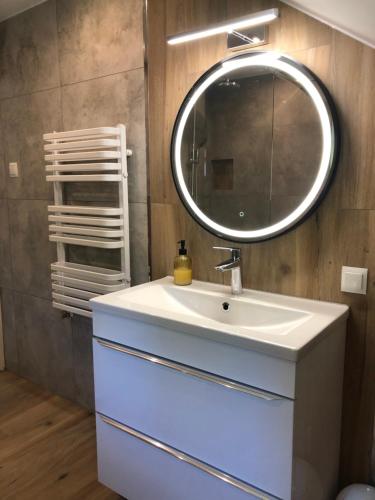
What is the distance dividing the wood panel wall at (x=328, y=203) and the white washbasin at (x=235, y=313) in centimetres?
9

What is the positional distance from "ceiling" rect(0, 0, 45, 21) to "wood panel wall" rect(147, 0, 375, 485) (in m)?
0.84

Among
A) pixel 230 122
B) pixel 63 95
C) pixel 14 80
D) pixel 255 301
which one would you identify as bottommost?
pixel 255 301

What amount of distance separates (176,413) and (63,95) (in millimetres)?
1673

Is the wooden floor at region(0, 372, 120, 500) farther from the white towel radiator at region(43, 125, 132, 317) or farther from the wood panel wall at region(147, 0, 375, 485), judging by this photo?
the wood panel wall at region(147, 0, 375, 485)

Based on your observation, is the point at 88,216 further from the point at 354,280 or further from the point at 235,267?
the point at 354,280

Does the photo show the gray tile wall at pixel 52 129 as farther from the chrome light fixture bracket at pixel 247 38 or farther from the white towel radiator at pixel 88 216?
the chrome light fixture bracket at pixel 247 38

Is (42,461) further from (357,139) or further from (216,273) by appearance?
(357,139)

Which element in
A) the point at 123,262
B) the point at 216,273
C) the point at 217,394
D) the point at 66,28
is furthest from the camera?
the point at 66,28

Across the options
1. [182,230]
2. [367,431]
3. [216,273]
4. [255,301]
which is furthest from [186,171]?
[367,431]

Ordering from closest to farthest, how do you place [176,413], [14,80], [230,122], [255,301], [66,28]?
[176,413] < [255,301] < [230,122] < [66,28] < [14,80]

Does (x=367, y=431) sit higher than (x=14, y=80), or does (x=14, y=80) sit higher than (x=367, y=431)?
(x=14, y=80)

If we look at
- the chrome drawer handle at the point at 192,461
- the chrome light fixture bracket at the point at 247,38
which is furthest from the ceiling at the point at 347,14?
the chrome drawer handle at the point at 192,461

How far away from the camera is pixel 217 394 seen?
3.96 ft

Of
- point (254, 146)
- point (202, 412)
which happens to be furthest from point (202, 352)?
point (254, 146)
